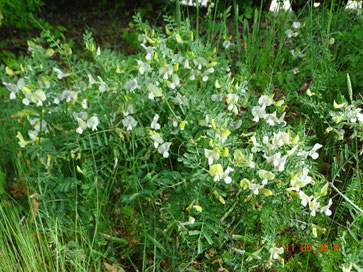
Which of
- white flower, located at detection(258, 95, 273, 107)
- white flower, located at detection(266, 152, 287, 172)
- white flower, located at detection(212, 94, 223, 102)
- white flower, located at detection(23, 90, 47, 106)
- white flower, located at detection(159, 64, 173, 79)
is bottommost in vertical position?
white flower, located at detection(266, 152, 287, 172)

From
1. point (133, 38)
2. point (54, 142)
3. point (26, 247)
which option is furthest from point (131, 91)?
point (133, 38)

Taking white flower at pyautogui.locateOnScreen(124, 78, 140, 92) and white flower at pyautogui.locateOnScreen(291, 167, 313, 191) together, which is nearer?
white flower at pyautogui.locateOnScreen(291, 167, 313, 191)

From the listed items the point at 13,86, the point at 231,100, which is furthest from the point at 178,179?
the point at 13,86

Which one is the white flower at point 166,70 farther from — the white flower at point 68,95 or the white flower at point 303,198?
the white flower at point 303,198

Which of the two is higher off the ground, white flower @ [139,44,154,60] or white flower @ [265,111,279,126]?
white flower @ [139,44,154,60]

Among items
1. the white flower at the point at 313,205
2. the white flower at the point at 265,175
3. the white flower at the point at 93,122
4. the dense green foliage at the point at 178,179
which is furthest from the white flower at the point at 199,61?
the white flower at the point at 313,205

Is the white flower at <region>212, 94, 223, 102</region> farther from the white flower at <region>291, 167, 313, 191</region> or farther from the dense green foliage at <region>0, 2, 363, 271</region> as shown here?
the white flower at <region>291, 167, 313, 191</region>

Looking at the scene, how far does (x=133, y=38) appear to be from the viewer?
4.18 m

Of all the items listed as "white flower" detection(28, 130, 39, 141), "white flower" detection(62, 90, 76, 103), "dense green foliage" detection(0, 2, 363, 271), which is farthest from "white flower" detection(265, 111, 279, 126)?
"white flower" detection(28, 130, 39, 141)

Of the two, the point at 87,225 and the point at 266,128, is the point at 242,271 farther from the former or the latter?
the point at 87,225

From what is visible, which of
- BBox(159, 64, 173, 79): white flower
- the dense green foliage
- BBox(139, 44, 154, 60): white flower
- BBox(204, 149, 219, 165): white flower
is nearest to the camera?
BBox(204, 149, 219, 165): white flower

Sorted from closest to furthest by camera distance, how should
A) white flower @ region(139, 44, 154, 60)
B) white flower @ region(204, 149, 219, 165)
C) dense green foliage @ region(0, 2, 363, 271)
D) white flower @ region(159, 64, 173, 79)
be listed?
white flower @ region(204, 149, 219, 165), dense green foliage @ region(0, 2, 363, 271), white flower @ region(159, 64, 173, 79), white flower @ region(139, 44, 154, 60)

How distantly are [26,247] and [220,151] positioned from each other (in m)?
0.91

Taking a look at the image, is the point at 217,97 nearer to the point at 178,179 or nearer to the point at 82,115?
the point at 178,179
